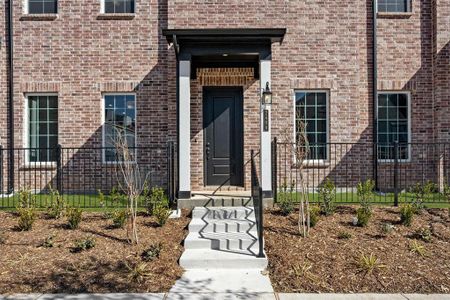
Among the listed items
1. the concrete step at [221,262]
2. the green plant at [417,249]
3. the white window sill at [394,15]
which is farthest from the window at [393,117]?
the concrete step at [221,262]

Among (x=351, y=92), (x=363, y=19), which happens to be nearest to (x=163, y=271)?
(x=351, y=92)

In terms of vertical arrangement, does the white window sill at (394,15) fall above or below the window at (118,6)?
below

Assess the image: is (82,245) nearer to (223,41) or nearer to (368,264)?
(368,264)

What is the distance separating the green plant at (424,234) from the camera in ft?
19.3

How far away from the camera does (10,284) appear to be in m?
4.67

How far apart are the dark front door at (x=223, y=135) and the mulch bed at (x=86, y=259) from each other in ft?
7.93

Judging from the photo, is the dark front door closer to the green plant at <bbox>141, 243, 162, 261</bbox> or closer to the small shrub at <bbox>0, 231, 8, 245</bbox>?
the green plant at <bbox>141, 243, 162, 261</bbox>

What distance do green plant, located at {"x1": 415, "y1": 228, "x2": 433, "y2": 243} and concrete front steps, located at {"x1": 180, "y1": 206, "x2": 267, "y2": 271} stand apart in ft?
8.87

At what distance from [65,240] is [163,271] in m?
1.93

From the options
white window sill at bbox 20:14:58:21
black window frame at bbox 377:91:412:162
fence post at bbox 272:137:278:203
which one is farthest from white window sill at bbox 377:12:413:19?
white window sill at bbox 20:14:58:21

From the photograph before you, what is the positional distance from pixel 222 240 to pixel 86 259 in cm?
207

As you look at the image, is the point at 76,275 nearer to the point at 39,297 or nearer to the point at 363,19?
the point at 39,297

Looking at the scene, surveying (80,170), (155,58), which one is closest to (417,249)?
(155,58)

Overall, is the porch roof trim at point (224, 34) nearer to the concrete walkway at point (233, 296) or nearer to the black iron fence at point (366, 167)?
the black iron fence at point (366, 167)
